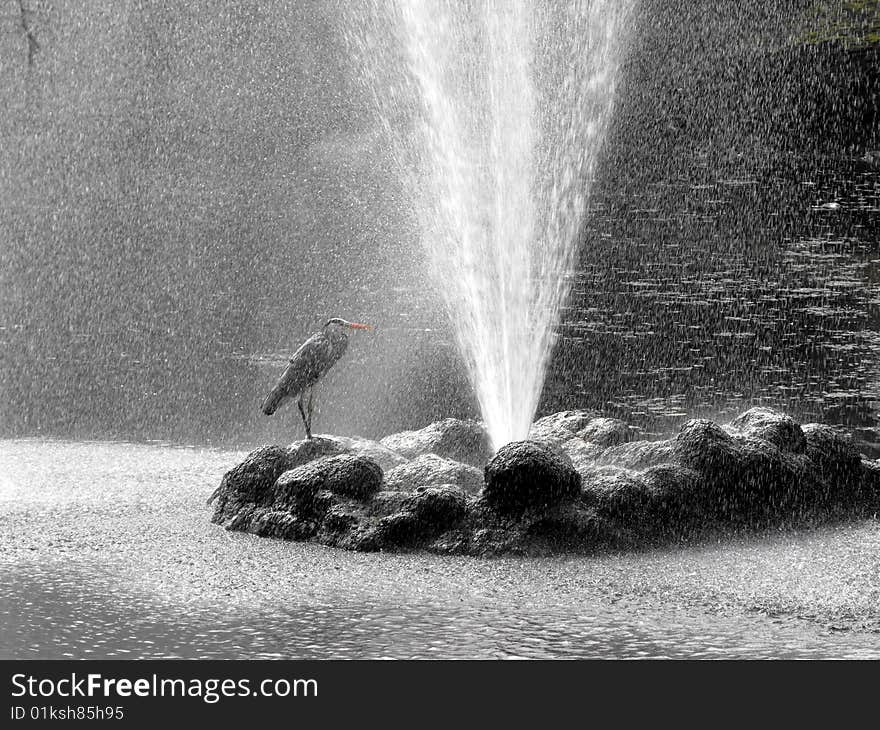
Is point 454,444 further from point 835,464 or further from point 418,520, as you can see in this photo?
point 835,464

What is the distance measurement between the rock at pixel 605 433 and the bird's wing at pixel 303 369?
1.34 metres

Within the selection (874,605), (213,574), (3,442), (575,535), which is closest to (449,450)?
(575,535)

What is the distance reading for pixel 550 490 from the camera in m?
5.02

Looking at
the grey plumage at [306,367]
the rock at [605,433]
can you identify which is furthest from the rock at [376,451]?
the rock at [605,433]

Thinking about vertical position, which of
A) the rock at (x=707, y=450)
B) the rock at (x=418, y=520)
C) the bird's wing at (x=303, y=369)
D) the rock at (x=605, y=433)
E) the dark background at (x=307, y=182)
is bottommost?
the rock at (x=418, y=520)

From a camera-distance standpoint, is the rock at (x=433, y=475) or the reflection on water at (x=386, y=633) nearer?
the reflection on water at (x=386, y=633)

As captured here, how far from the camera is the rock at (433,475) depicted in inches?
212

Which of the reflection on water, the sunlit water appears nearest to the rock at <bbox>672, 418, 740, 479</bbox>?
the sunlit water

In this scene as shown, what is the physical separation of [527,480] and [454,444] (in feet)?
4.39

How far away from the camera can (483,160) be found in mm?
8984

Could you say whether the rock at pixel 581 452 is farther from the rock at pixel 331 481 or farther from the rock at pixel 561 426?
the rock at pixel 331 481

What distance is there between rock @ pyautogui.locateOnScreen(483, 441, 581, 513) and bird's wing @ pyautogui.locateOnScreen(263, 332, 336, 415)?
1.24m

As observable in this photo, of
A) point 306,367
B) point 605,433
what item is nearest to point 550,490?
point 605,433

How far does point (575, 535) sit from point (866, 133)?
→ 1688 centimetres
